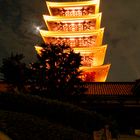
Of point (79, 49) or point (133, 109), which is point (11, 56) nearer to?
point (133, 109)

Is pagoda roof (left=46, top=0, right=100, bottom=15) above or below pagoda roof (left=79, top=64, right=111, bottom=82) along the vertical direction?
above

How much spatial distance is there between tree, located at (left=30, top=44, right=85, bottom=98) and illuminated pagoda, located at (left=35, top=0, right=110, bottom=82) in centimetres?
2222

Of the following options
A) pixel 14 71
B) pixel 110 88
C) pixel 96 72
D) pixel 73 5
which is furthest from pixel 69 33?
pixel 14 71

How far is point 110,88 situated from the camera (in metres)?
32.0

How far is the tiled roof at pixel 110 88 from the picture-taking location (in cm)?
3094

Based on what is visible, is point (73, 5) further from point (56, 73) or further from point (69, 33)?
point (56, 73)

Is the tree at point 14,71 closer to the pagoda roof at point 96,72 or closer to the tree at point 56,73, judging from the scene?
the tree at point 56,73

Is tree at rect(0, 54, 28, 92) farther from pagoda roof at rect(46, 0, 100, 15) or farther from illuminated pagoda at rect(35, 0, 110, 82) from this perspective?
pagoda roof at rect(46, 0, 100, 15)

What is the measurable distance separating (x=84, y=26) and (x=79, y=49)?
15.7 feet

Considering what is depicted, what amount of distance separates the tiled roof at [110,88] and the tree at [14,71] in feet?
38.2

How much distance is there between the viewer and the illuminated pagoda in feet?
146

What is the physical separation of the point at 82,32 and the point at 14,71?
83.4 feet

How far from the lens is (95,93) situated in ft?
102

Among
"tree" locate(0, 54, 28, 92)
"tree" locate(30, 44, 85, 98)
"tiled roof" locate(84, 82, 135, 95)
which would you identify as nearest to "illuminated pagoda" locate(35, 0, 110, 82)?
"tiled roof" locate(84, 82, 135, 95)
